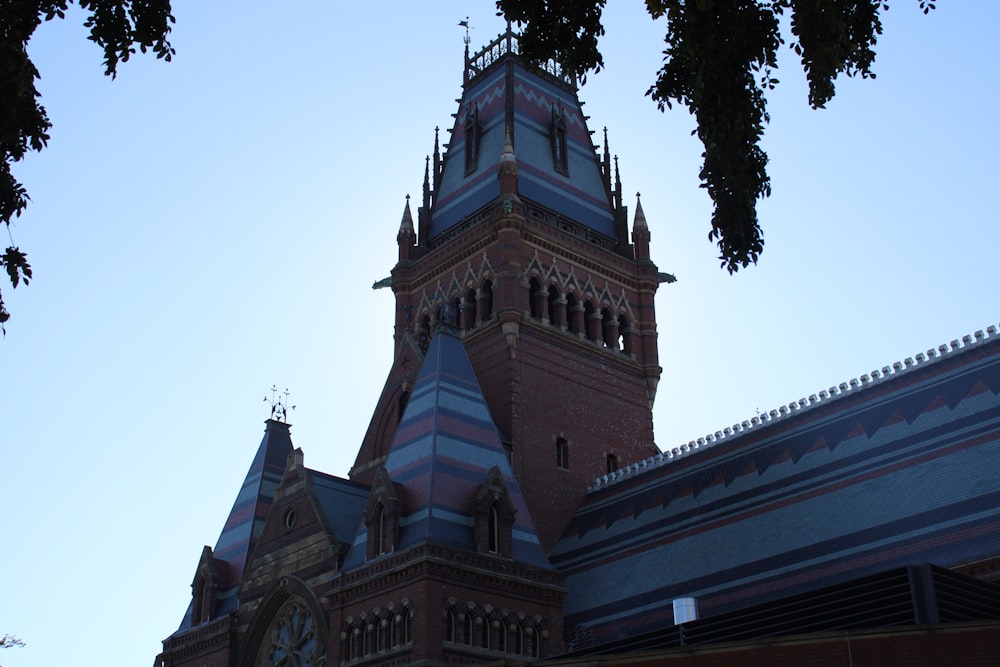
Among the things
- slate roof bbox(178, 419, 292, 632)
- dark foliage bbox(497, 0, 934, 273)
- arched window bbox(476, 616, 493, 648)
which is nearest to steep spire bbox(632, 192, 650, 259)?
slate roof bbox(178, 419, 292, 632)

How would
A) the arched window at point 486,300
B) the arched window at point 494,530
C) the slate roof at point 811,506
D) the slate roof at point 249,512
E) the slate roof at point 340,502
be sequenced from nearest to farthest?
the slate roof at point 811,506 < the arched window at point 494,530 < the slate roof at point 340,502 < the slate roof at point 249,512 < the arched window at point 486,300

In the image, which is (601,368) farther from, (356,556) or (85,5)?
(85,5)

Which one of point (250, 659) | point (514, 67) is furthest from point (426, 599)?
point (514, 67)

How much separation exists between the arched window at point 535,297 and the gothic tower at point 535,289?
0.25 ft

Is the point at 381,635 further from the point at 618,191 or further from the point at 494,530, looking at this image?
the point at 618,191

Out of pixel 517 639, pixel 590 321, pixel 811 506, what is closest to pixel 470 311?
pixel 590 321

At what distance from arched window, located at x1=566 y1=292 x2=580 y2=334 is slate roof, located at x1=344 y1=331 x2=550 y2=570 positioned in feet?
28.9

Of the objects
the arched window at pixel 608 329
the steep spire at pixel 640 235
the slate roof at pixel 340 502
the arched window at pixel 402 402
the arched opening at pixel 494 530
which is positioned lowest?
the arched opening at pixel 494 530

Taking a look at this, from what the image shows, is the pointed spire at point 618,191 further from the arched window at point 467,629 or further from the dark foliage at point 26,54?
the dark foliage at point 26,54

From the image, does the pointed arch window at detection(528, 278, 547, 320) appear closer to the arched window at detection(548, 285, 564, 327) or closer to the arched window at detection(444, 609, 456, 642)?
the arched window at detection(548, 285, 564, 327)

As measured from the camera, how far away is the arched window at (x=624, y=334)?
2116 inches

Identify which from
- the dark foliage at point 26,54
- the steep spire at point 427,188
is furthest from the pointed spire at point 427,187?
the dark foliage at point 26,54

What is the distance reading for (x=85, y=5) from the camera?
12586 millimetres

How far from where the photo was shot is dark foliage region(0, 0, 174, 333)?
11.3 m
